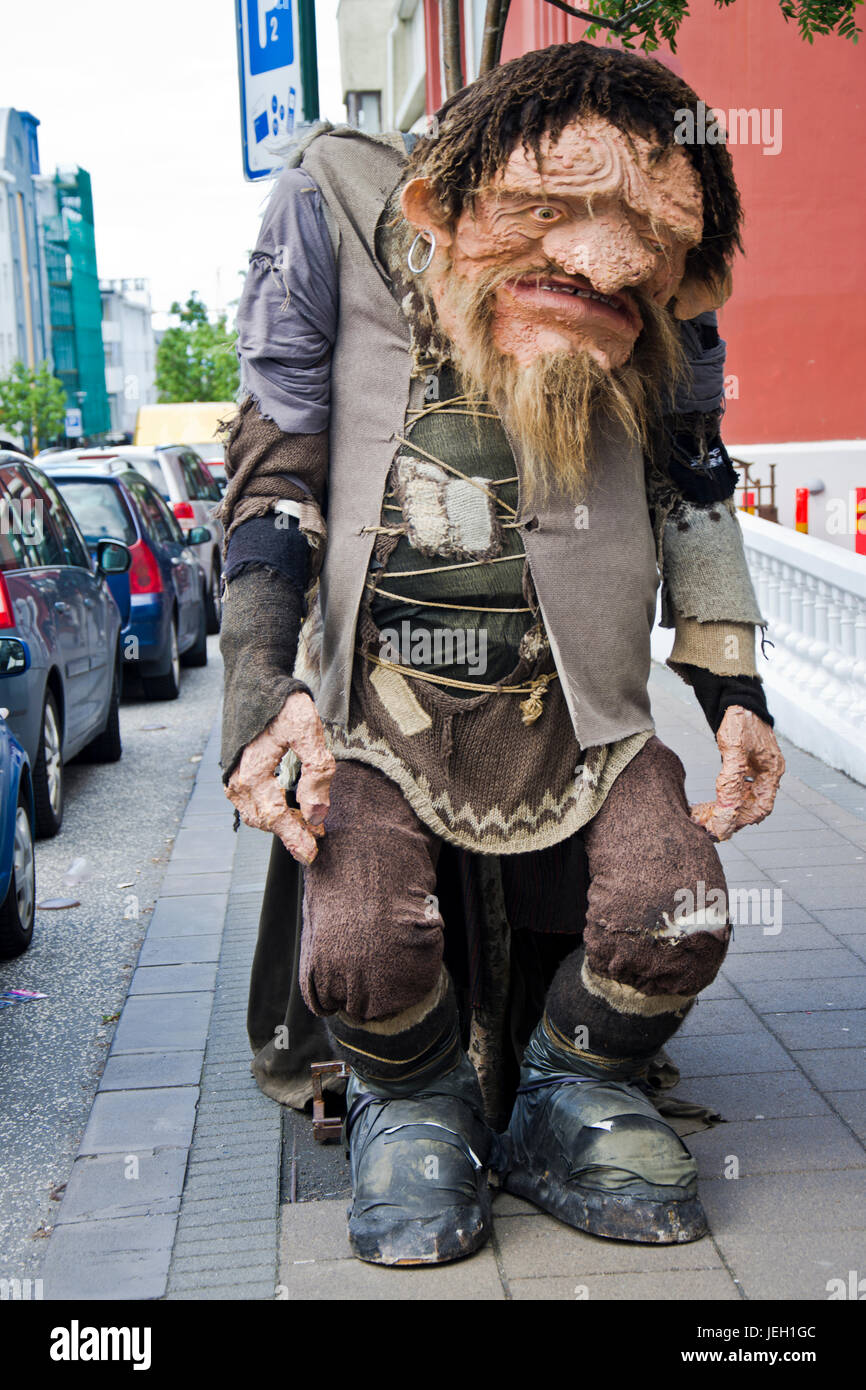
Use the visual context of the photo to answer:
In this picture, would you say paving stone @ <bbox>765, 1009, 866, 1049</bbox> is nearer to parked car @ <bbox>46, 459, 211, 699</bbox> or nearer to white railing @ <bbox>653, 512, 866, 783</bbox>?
white railing @ <bbox>653, 512, 866, 783</bbox>

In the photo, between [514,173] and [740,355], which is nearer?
[514,173]

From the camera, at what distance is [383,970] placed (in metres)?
2.77

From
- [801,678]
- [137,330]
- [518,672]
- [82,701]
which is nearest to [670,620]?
[518,672]

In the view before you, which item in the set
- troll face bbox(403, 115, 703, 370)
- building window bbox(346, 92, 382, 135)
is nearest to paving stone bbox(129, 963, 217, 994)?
troll face bbox(403, 115, 703, 370)

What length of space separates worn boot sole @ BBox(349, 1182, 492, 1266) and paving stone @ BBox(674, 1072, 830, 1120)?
34.9 inches

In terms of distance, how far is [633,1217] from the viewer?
2.84 metres

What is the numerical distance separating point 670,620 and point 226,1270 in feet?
5.13

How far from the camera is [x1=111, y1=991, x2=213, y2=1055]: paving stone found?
4215 mm

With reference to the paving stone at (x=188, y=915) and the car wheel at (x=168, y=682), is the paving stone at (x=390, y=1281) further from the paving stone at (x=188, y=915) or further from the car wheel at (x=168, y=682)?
the car wheel at (x=168, y=682)

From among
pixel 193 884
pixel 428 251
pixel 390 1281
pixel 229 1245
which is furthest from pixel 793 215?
pixel 390 1281

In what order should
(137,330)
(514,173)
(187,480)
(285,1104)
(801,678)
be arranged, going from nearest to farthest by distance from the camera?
(514,173), (285,1104), (801,678), (187,480), (137,330)

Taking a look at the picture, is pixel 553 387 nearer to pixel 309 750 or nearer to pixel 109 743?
pixel 309 750

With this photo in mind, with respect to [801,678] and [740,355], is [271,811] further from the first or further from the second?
[740,355]

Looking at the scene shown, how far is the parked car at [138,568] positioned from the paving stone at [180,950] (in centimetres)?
580
